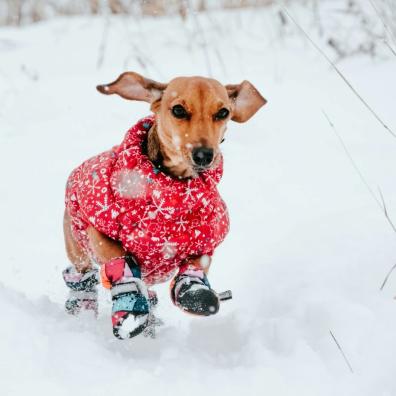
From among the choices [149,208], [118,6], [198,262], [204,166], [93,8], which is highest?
[204,166]

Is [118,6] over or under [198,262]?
under

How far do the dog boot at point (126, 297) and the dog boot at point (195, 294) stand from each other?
0.14 metres

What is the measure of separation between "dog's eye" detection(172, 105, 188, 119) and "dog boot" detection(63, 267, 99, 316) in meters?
1.08

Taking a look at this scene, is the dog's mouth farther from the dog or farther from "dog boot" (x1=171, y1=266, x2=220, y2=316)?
"dog boot" (x1=171, y1=266, x2=220, y2=316)

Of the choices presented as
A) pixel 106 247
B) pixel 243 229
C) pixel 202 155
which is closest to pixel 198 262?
pixel 106 247

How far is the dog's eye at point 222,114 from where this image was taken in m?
2.34

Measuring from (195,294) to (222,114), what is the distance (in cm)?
76

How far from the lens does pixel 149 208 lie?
88.4 inches

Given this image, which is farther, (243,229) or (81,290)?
(243,229)

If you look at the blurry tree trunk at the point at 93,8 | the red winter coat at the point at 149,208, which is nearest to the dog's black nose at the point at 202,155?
the red winter coat at the point at 149,208

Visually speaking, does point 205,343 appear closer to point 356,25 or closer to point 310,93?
point 310,93

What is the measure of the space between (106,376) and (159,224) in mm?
620

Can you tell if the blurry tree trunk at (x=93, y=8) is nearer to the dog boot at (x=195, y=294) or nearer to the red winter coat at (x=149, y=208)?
the red winter coat at (x=149, y=208)

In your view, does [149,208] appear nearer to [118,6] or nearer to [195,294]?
[195,294]
